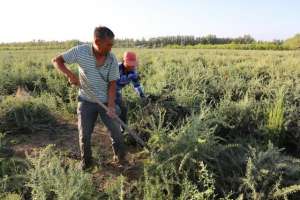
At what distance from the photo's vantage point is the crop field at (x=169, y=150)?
3.83 metres

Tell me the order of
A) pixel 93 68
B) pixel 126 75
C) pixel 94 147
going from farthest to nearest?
pixel 126 75 → pixel 94 147 → pixel 93 68

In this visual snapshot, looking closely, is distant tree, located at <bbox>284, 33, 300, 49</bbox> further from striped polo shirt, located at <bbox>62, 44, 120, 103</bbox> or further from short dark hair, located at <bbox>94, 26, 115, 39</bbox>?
short dark hair, located at <bbox>94, 26, 115, 39</bbox>

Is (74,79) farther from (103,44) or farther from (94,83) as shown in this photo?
(103,44)

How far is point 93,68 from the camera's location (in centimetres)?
439

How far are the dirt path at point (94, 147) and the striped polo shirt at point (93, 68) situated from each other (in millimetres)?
743

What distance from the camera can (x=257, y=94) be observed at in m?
6.84

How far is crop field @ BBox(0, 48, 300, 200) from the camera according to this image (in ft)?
12.6

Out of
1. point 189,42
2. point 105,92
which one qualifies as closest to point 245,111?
point 105,92

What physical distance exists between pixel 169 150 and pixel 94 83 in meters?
1.08

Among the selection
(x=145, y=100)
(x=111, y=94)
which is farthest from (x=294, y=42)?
(x=111, y=94)

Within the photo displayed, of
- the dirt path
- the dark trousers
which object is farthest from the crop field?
the dark trousers

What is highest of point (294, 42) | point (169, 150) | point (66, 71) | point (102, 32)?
point (102, 32)

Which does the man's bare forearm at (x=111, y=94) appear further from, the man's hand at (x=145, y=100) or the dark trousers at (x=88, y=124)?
the man's hand at (x=145, y=100)

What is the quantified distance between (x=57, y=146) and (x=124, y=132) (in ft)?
2.80
